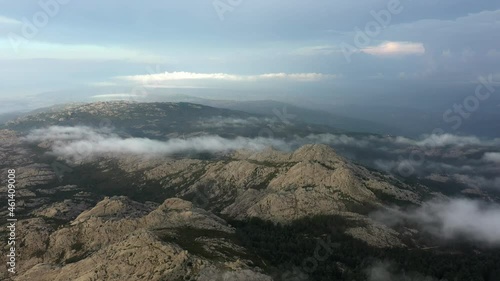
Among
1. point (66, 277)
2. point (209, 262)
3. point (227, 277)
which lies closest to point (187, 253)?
point (209, 262)

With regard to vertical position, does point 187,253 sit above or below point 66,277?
above

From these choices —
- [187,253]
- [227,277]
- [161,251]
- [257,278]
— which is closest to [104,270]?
[161,251]

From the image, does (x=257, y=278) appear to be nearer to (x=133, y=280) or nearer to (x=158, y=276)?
(x=158, y=276)

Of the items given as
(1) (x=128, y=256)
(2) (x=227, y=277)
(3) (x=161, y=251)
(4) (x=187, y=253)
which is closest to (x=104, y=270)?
(1) (x=128, y=256)

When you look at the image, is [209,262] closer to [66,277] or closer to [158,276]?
[158,276]

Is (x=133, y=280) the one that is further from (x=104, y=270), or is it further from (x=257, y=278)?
(x=257, y=278)

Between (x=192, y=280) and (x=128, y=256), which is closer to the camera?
(x=192, y=280)

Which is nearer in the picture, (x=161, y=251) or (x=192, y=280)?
(x=192, y=280)
